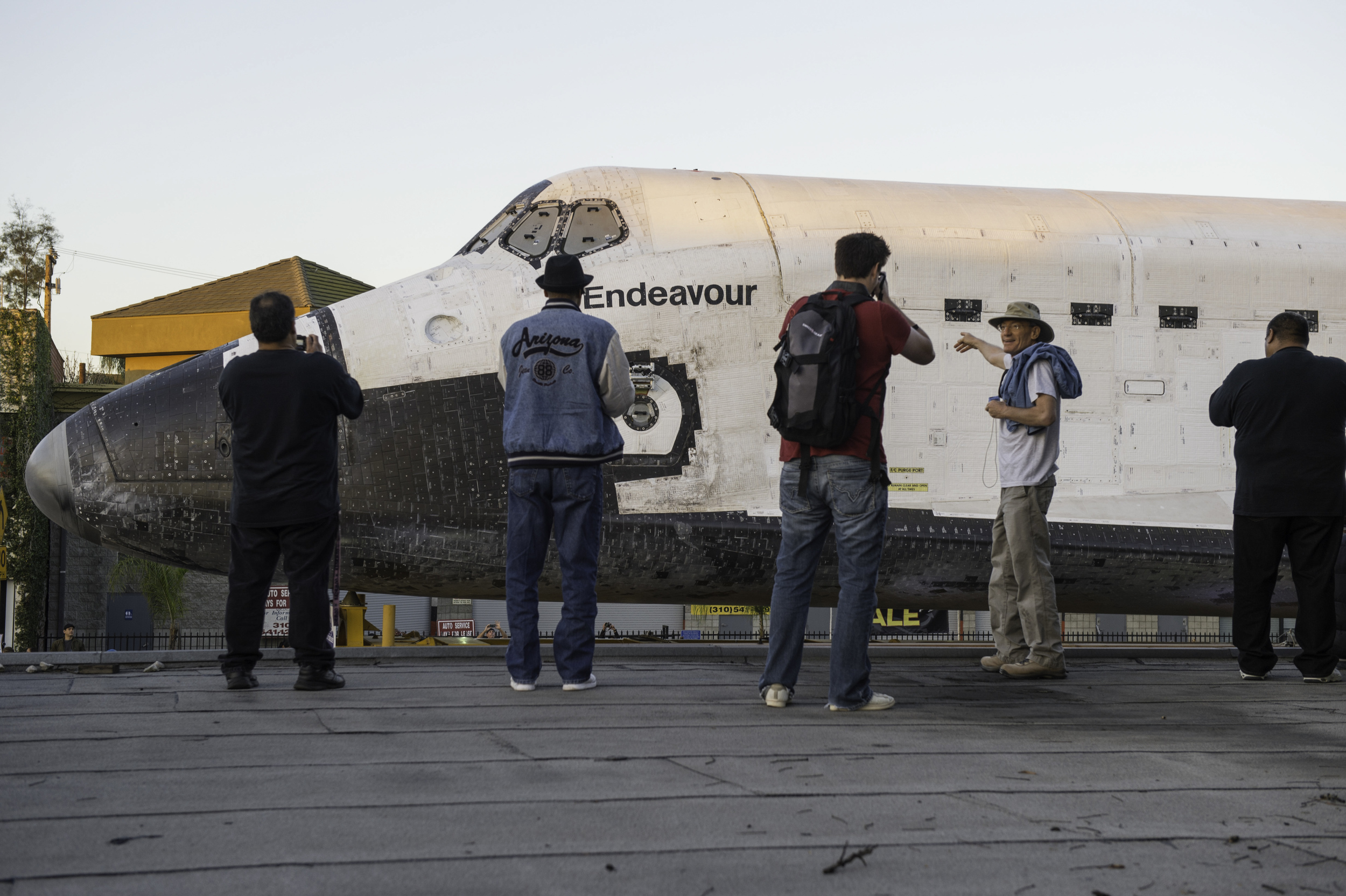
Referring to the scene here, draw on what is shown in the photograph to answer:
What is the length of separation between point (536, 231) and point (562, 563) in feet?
8.76

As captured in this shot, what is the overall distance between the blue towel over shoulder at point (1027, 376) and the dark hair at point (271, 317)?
3401 mm

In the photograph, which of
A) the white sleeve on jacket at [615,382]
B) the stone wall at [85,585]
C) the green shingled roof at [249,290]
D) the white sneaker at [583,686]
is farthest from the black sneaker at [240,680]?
the green shingled roof at [249,290]

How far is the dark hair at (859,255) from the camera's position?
4.56 m

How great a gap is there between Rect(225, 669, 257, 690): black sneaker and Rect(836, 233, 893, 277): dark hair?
2957mm

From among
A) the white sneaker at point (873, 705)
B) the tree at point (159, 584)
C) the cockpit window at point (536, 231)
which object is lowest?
the tree at point (159, 584)

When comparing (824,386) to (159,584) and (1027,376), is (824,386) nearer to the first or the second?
(1027,376)

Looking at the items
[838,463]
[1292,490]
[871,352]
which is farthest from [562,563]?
[1292,490]

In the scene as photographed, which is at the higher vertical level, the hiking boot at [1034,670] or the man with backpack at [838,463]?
the man with backpack at [838,463]

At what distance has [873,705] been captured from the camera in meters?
4.39

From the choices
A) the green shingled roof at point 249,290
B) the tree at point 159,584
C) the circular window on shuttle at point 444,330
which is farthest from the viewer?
the green shingled roof at point 249,290

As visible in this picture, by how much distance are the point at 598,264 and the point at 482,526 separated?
162cm

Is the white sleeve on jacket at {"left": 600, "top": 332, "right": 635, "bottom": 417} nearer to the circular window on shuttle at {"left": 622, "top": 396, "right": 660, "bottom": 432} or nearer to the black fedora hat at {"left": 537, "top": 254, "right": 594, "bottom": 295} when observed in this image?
the black fedora hat at {"left": 537, "top": 254, "right": 594, "bottom": 295}

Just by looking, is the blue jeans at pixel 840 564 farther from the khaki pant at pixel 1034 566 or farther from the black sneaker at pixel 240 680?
the black sneaker at pixel 240 680

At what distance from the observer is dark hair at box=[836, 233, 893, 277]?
15.0 ft
